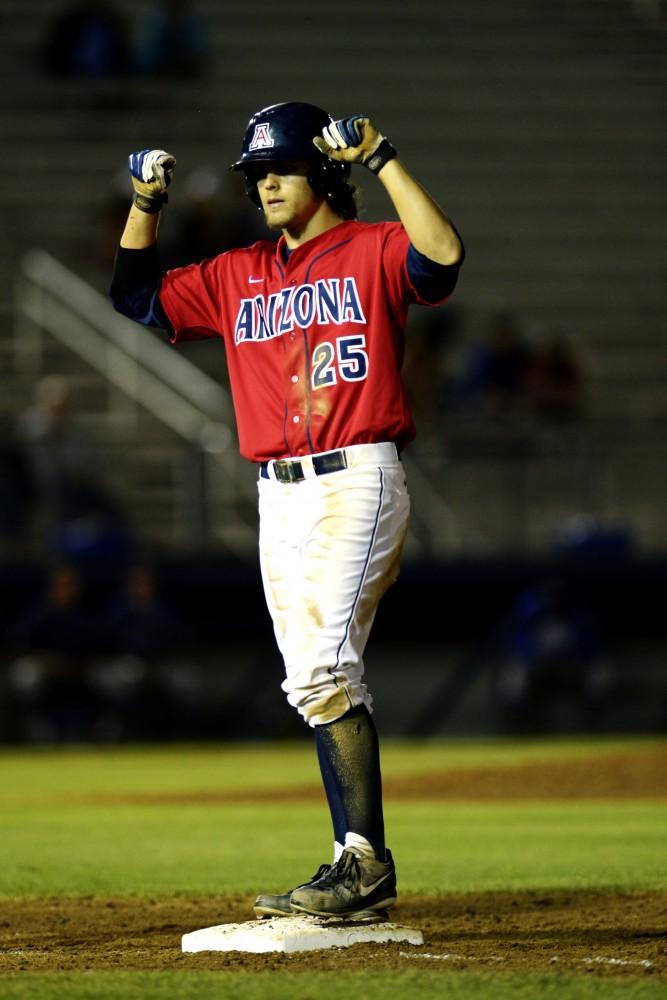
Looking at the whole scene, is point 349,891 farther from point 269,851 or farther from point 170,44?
point 170,44

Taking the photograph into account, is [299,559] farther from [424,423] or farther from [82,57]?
[82,57]

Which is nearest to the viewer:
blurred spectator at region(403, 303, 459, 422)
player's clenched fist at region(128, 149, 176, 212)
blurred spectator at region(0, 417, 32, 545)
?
player's clenched fist at region(128, 149, 176, 212)

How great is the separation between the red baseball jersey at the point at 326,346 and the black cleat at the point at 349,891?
106cm

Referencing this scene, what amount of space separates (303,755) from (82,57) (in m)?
9.68

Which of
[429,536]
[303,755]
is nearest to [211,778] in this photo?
[303,755]

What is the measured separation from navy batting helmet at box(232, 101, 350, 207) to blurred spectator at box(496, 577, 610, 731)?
957 cm

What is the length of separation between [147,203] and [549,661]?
377 inches

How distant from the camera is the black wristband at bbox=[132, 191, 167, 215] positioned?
5137mm

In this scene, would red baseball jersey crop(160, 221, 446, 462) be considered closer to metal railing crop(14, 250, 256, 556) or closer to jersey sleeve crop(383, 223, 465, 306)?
jersey sleeve crop(383, 223, 465, 306)

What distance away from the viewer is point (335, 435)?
15.8 ft

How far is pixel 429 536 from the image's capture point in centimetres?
1438

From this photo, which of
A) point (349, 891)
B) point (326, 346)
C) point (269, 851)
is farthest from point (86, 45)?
point (349, 891)

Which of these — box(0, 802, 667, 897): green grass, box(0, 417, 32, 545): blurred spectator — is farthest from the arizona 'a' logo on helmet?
box(0, 417, 32, 545): blurred spectator

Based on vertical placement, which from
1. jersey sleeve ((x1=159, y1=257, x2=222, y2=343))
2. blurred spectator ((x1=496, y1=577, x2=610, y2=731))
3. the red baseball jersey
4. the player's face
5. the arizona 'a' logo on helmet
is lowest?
blurred spectator ((x1=496, y1=577, x2=610, y2=731))
